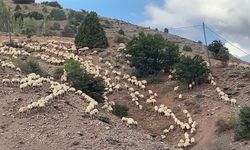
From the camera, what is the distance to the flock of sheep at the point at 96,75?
114 ft

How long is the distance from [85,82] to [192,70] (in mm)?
9015

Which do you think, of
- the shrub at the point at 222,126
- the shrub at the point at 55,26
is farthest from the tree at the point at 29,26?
the shrub at the point at 222,126

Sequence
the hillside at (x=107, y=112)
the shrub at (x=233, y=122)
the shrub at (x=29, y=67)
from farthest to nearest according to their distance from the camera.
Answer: the shrub at (x=29, y=67) < the shrub at (x=233, y=122) < the hillside at (x=107, y=112)

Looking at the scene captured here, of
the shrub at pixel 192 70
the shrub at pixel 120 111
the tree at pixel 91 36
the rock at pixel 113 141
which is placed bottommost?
the shrub at pixel 120 111

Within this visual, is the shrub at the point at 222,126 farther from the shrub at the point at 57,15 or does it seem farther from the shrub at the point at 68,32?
the shrub at the point at 57,15

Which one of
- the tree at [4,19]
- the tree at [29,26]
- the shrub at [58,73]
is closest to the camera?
the shrub at [58,73]

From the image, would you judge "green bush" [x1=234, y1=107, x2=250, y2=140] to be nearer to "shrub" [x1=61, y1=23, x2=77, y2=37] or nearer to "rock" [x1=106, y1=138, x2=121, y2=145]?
"rock" [x1=106, y1=138, x2=121, y2=145]

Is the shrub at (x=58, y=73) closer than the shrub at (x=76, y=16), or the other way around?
the shrub at (x=58, y=73)

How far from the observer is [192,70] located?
42.6 m

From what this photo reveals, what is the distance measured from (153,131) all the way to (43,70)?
38.8ft

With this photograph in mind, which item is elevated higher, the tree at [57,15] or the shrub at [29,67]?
the tree at [57,15]

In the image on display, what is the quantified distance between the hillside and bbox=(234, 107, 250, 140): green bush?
2.18ft

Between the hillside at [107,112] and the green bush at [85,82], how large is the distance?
107cm

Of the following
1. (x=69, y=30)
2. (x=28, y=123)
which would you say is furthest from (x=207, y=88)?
(x=69, y=30)
